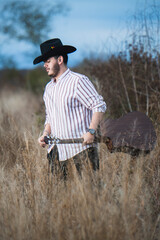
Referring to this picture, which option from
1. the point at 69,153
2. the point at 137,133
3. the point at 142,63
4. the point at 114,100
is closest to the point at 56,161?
the point at 69,153

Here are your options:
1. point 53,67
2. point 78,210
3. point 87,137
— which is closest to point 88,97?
point 87,137

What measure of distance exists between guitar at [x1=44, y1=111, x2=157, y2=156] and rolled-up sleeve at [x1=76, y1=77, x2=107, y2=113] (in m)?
0.27

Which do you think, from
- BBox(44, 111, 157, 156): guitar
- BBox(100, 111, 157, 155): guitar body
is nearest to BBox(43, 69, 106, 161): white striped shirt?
BBox(44, 111, 157, 156): guitar

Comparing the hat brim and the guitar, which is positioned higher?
the hat brim

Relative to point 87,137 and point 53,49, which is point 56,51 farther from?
point 87,137

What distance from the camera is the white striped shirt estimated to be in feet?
9.73

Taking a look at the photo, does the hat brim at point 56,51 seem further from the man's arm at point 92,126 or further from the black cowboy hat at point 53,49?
the man's arm at point 92,126

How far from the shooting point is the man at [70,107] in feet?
9.69

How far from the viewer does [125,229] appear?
7.97ft

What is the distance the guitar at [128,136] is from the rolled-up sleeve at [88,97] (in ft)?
0.88

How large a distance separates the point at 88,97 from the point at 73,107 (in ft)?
0.65

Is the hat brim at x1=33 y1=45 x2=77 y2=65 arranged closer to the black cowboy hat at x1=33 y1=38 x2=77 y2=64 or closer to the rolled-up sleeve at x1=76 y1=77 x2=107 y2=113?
the black cowboy hat at x1=33 y1=38 x2=77 y2=64

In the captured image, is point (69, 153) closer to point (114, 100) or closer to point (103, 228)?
point (103, 228)

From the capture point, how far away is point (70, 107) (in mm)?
3059
